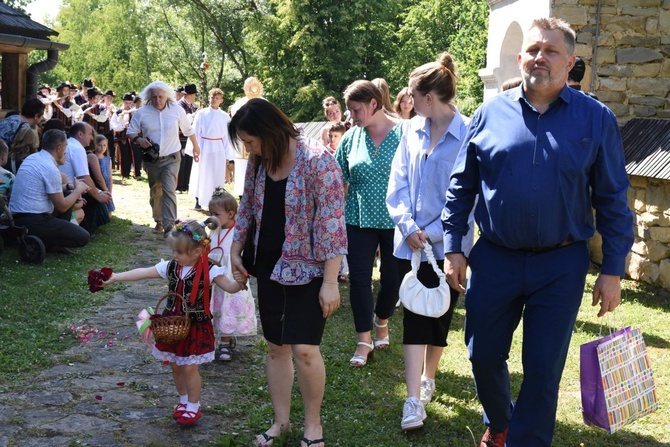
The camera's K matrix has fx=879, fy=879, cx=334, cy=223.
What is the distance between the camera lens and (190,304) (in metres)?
4.90

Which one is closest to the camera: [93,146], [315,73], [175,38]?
[93,146]

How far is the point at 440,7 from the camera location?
133ft

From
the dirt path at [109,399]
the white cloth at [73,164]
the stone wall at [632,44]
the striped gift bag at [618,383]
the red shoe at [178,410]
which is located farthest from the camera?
the white cloth at [73,164]

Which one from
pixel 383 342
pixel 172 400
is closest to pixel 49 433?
pixel 172 400

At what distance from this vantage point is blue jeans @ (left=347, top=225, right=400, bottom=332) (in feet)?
19.8

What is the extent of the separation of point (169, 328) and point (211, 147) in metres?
9.06

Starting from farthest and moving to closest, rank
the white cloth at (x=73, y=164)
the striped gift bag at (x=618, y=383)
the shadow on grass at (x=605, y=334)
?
the white cloth at (x=73, y=164) < the shadow on grass at (x=605, y=334) < the striped gift bag at (x=618, y=383)

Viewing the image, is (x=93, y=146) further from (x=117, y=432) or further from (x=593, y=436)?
(x=593, y=436)

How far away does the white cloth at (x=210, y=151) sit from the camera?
13516mm

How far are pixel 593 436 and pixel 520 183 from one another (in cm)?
188

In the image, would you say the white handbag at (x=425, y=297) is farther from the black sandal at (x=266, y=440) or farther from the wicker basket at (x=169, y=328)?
the wicker basket at (x=169, y=328)

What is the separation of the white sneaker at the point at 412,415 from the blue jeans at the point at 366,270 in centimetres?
124

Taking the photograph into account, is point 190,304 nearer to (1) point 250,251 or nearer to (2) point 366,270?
(1) point 250,251

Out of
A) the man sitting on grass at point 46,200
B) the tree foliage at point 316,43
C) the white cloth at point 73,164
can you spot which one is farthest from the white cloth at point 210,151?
the tree foliage at point 316,43
